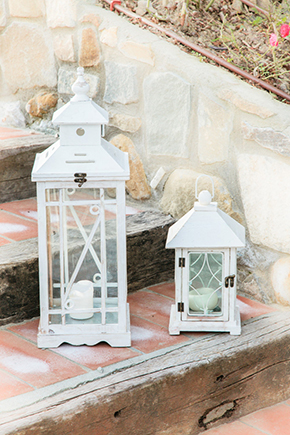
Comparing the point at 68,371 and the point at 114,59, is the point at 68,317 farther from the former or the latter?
the point at 114,59

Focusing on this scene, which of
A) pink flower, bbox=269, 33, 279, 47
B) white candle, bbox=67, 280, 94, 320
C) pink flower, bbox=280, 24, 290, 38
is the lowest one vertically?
white candle, bbox=67, 280, 94, 320

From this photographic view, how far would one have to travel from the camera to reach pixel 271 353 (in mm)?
1753

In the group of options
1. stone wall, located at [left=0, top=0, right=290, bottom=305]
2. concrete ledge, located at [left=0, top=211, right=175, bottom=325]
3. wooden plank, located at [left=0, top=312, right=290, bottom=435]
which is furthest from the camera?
stone wall, located at [left=0, top=0, right=290, bottom=305]

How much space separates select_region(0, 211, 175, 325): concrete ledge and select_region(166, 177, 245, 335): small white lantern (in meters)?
0.32

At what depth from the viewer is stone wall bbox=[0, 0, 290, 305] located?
6.07ft

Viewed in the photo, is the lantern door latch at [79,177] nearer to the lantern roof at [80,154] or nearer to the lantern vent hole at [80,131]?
the lantern roof at [80,154]

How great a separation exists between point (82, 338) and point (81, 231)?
13.4 inches

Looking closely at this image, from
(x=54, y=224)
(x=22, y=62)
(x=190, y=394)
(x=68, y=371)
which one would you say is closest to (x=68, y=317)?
(x=68, y=371)

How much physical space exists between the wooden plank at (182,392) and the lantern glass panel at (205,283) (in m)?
0.10

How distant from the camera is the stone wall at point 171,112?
72.8 inches

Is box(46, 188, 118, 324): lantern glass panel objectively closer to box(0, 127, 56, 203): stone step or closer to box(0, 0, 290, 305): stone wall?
box(0, 0, 290, 305): stone wall

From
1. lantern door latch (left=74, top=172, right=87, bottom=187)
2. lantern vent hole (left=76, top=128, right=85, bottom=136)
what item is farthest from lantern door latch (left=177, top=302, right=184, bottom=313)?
lantern vent hole (left=76, top=128, right=85, bottom=136)

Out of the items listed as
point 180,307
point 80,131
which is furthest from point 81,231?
point 180,307

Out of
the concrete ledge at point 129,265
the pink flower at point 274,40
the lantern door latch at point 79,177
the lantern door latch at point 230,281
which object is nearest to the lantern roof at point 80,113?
the lantern door latch at point 79,177
